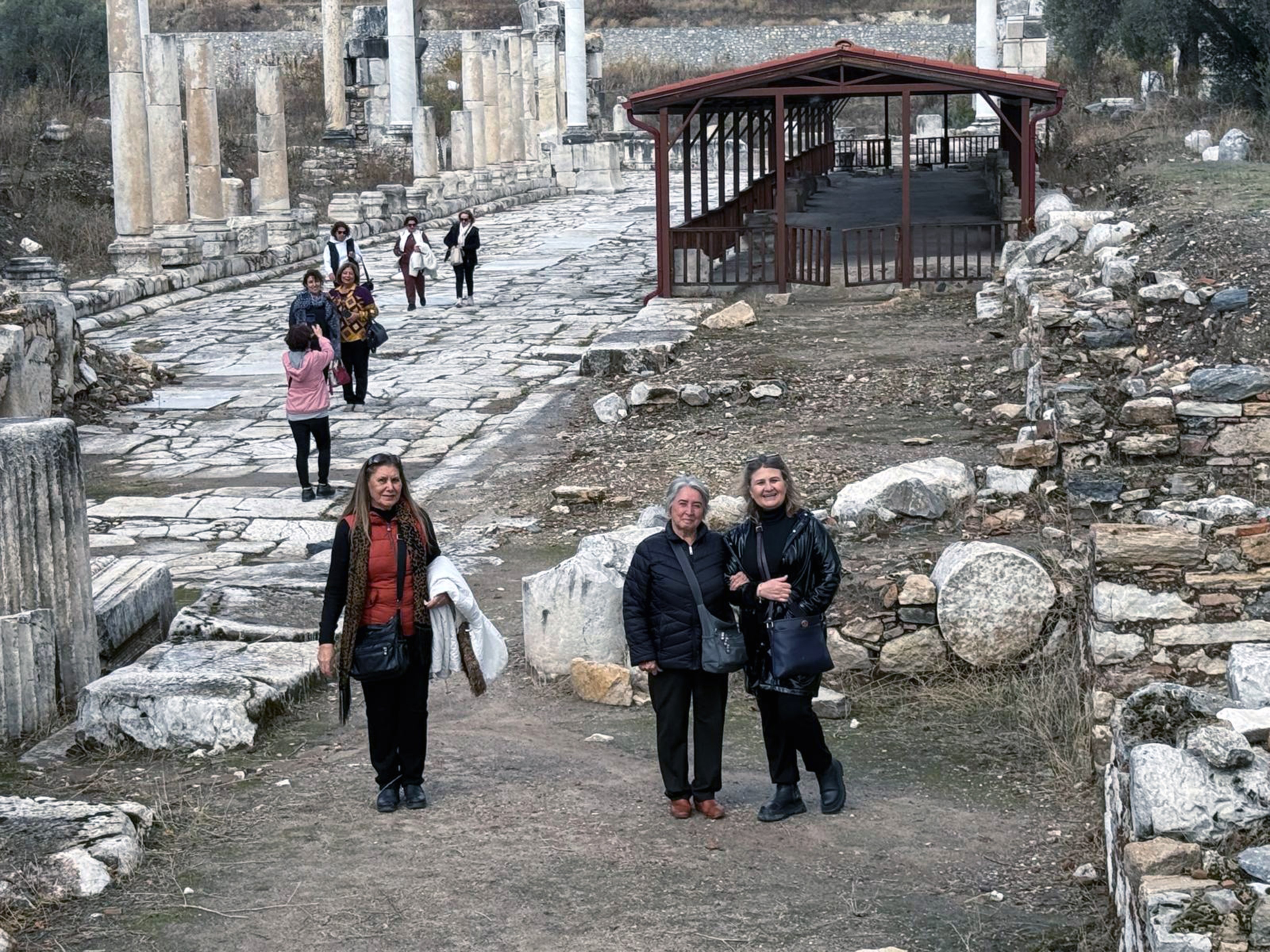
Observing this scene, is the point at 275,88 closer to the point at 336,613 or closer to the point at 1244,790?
the point at 336,613

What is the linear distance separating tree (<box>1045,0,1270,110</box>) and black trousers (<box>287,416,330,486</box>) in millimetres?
20384

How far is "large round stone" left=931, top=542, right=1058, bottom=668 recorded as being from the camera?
297 inches

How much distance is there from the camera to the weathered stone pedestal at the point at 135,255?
76.2ft

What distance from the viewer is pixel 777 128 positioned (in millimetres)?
19438

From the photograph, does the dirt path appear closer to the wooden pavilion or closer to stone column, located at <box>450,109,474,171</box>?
the wooden pavilion

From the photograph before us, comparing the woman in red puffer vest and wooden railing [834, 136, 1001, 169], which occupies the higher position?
wooden railing [834, 136, 1001, 169]

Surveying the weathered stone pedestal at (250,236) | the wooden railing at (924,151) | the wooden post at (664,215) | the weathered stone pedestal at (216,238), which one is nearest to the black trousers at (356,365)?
the wooden post at (664,215)

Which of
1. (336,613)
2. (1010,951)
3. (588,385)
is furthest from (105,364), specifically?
(1010,951)

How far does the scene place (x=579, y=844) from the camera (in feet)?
19.6

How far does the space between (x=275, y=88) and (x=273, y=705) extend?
24429 millimetres

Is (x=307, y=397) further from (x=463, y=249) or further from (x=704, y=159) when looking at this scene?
(x=704, y=159)

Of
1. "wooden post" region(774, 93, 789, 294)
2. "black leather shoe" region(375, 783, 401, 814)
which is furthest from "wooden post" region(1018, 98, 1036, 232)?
"black leather shoe" region(375, 783, 401, 814)

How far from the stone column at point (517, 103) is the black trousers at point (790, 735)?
123 ft

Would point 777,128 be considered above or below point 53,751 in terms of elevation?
above
